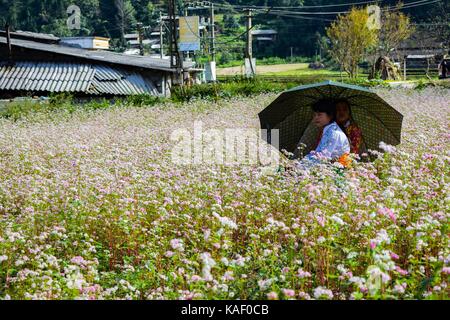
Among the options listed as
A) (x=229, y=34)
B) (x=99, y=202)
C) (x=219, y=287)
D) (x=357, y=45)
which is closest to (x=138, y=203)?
(x=99, y=202)

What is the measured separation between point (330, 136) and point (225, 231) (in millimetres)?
Result: 2452

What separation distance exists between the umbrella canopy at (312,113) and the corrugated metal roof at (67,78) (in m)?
20.7

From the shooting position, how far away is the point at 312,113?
7.63 m

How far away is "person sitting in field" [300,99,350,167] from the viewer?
267 inches

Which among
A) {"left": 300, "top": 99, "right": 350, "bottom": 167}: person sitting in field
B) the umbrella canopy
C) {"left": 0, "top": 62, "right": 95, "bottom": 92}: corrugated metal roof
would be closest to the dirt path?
{"left": 0, "top": 62, "right": 95, "bottom": 92}: corrugated metal roof

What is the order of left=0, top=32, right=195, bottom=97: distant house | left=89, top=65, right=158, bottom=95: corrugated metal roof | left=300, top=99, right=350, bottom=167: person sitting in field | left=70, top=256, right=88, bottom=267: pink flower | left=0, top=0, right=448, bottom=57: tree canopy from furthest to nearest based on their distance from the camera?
1. left=0, top=0, right=448, bottom=57: tree canopy
2. left=89, top=65, right=158, bottom=95: corrugated metal roof
3. left=0, top=32, right=195, bottom=97: distant house
4. left=300, top=99, right=350, bottom=167: person sitting in field
5. left=70, top=256, right=88, bottom=267: pink flower

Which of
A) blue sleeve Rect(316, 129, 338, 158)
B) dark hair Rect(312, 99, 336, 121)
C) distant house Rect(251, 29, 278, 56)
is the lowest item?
blue sleeve Rect(316, 129, 338, 158)

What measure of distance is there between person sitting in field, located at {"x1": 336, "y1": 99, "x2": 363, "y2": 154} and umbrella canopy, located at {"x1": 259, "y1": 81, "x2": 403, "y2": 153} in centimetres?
10

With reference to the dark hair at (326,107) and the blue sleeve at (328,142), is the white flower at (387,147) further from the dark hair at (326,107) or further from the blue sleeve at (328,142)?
the dark hair at (326,107)

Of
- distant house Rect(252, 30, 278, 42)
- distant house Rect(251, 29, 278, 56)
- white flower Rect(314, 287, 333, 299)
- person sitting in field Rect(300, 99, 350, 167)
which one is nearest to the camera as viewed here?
white flower Rect(314, 287, 333, 299)

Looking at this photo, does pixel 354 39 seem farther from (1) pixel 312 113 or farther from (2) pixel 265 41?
(1) pixel 312 113

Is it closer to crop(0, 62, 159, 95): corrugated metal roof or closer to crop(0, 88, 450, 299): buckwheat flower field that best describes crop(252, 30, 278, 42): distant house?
crop(0, 62, 159, 95): corrugated metal roof

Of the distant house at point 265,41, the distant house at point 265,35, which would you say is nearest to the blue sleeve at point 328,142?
the distant house at point 265,41

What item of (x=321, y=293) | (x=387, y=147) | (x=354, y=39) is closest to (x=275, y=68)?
(x=354, y=39)
